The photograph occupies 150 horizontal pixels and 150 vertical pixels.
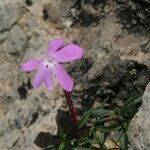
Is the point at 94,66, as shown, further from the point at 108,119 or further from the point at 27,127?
the point at 27,127

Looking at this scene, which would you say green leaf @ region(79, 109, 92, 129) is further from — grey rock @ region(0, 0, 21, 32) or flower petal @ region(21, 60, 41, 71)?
grey rock @ region(0, 0, 21, 32)

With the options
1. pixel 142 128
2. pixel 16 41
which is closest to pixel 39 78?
pixel 142 128

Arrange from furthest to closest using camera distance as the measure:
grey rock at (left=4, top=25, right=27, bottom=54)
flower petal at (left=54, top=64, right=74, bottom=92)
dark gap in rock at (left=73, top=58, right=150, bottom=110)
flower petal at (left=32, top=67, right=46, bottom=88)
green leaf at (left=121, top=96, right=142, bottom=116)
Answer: grey rock at (left=4, top=25, right=27, bottom=54)
dark gap in rock at (left=73, top=58, right=150, bottom=110)
green leaf at (left=121, top=96, right=142, bottom=116)
flower petal at (left=32, top=67, right=46, bottom=88)
flower petal at (left=54, top=64, right=74, bottom=92)

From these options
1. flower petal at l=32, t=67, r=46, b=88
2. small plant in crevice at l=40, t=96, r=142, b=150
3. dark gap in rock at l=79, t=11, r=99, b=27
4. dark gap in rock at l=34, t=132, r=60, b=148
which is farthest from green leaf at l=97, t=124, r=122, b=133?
dark gap in rock at l=79, t=11, r=99, b=27

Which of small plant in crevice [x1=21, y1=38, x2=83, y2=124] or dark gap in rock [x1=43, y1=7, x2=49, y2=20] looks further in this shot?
dark gap in rock [x1=43, y1=7, x2=49, y2=20]

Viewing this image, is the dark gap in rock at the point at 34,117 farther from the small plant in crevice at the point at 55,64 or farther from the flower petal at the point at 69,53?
the flower petal at the point at 69,53
